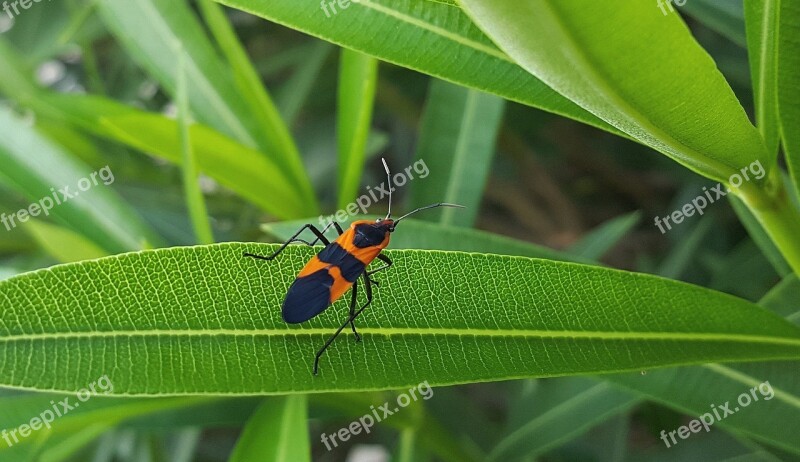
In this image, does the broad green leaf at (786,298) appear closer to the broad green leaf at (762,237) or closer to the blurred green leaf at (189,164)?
the broad green leaf at (762,237)

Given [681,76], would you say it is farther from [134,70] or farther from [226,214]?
[134,70]

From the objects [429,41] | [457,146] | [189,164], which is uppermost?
[457,146]

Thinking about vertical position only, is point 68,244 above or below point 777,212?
above

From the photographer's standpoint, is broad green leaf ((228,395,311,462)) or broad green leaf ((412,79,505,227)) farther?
broad green leaf ((412,79,505,227))

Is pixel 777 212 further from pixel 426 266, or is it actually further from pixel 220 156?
pixel 220 156

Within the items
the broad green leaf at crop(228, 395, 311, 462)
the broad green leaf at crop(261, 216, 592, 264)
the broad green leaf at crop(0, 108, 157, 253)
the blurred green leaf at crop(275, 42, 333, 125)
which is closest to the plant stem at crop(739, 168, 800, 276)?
the broad green leaf at crop(261, 216, 592, 264)

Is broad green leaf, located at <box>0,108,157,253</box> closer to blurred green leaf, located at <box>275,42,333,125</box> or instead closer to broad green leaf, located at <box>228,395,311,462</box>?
broad green leaf, located at <box>228,395,311,462</box>

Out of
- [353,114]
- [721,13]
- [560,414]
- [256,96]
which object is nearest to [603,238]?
[560,414]
